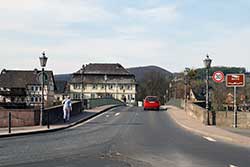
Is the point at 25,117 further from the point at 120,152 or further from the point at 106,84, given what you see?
the point at 106,84

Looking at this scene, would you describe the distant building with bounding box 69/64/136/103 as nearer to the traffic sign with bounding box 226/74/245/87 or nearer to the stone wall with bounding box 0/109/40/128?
the traffic sign with bounding box 226/74/245/87

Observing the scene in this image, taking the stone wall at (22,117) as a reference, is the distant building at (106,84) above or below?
above

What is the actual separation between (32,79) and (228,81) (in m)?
117

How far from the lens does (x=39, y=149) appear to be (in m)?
16.9

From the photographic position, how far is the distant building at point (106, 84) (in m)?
153

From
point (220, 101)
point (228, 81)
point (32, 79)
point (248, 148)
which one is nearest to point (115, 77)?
point (32, 79)

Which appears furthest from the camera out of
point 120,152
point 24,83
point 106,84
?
point 106,84

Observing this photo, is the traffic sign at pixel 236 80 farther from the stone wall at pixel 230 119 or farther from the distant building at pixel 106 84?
the distant building at pixel 106 84

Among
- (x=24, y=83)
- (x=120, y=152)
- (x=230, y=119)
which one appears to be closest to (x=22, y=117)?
(x=230, y=119)

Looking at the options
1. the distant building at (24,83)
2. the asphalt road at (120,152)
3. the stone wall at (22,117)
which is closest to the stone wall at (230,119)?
the asphalt road at (120,152)

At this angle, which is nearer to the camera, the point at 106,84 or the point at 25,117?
the point at 25,117

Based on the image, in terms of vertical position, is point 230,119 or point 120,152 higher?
point 230,119

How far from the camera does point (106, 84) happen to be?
15562 centimetres

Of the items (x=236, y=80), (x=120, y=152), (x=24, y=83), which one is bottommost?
(x=120, y=152)
